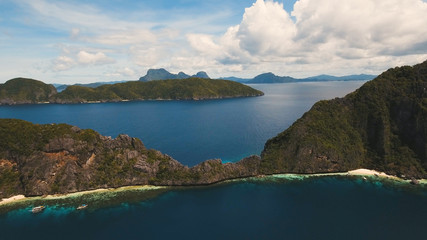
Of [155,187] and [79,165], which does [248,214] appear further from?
[79,165]

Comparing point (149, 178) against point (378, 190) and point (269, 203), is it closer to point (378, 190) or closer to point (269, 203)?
point (269, 203)

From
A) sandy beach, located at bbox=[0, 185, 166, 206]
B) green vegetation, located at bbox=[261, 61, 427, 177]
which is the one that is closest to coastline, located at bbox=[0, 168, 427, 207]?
sandy beach, located at bbox=[0, 185, 166, 206]

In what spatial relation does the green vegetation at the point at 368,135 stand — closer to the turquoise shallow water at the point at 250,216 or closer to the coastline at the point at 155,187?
the coastline at the point at 155,187

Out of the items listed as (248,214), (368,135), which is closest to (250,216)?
(248,214)

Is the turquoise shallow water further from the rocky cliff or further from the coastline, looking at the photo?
the rocky cliff

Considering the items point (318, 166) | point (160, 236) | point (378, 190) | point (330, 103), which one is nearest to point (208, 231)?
point (160, 236)

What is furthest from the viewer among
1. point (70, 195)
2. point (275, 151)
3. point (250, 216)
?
point (275, 151)

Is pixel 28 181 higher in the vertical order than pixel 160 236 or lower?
higher
